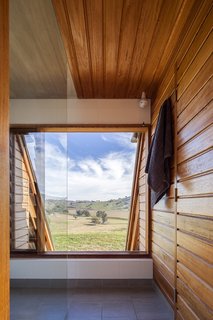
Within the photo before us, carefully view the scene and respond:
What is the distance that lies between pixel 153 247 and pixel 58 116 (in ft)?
6.25

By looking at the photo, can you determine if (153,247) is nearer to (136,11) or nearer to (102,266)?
(102,266)

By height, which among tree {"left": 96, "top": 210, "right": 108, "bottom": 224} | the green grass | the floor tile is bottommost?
the floor tile

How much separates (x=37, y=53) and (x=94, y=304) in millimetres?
2384

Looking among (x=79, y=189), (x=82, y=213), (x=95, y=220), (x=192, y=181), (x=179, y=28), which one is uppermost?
(x=179, y=28)

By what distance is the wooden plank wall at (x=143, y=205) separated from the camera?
343cm

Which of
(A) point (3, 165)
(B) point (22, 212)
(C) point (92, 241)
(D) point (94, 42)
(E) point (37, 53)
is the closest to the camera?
(A) point (3, 165)

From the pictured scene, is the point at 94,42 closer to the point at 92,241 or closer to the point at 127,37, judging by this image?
the point at 127,37

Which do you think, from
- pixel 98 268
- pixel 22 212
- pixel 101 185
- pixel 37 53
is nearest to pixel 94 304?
pixel 98 268

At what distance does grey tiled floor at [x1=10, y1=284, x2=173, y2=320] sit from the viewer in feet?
8.12

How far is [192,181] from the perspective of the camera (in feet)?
6.04

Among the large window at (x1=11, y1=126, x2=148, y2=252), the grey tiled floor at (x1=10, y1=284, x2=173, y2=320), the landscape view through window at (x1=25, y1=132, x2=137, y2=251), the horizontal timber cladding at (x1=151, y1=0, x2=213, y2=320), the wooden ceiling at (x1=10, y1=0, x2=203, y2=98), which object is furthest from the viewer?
the landscape view through window at (x1=25, y1=132, x2=137, y2=251)

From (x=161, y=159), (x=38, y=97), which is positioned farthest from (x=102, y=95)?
(x=161, y=159)

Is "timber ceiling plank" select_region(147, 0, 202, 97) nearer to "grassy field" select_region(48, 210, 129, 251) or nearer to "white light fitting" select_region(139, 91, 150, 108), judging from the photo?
"white light fitting" select_region(139, 91, 150, 108)

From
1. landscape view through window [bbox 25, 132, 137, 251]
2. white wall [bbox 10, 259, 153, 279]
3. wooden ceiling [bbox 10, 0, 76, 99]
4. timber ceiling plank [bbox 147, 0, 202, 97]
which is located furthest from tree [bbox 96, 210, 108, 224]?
timber ceiling plank [bbox 147, 0, 202, 97]
